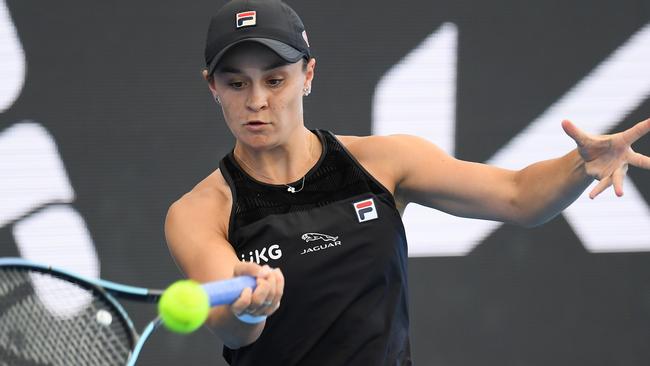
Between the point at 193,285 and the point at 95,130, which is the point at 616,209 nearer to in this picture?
the point at 95,130

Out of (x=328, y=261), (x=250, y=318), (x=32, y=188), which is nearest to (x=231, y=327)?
(x=250, y=318)

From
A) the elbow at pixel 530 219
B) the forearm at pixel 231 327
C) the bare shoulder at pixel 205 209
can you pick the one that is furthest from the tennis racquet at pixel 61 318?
the elbow at pixel 530 219

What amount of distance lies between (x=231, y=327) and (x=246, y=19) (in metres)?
0.59

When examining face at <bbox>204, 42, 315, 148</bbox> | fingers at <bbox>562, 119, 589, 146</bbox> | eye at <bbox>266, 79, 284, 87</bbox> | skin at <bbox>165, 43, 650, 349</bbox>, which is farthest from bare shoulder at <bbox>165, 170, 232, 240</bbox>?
fingers at <bbox>562, 119, 589, 146</bbox>

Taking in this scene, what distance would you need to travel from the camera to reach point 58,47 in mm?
3459

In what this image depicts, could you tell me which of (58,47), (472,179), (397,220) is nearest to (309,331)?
(397,220)

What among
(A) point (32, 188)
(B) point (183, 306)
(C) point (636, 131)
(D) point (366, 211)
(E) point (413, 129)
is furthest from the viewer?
(E) point (413, 129)

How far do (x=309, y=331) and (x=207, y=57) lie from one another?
0.57m

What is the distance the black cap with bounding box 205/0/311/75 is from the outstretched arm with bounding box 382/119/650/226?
12.2 inches

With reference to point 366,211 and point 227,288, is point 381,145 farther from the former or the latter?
point 227,288

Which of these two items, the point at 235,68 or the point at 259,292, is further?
the point at 235,68

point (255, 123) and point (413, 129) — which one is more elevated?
point (255, 123)

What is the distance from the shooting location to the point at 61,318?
1.87 m

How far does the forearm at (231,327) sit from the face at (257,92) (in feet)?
1.18
